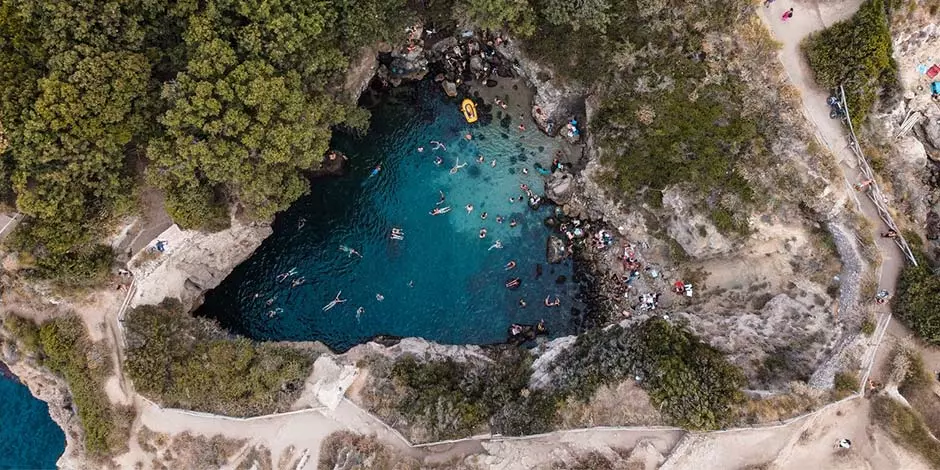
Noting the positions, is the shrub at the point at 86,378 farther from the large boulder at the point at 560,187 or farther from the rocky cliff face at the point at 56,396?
the large boulder at the point at 560,187

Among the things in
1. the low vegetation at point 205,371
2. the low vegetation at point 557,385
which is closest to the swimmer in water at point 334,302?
the low vegetation at point 205,371

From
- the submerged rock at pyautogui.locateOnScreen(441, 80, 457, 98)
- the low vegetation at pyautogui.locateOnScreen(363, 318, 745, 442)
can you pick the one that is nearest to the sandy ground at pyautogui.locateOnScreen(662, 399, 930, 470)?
the low vegetation at pyautogui.locateOnScreen(363, 318, 745, 442)

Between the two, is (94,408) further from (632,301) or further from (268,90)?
(632,301)

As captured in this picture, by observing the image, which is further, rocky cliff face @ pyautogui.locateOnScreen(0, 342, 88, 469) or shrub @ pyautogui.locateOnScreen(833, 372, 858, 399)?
rocky cliff face @ pyautogui.locateOnScreen(0, 342, 88, 469)

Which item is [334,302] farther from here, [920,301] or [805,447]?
[920,301]

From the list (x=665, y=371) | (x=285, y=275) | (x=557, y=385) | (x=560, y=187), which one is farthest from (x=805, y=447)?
(x=285, y=275)

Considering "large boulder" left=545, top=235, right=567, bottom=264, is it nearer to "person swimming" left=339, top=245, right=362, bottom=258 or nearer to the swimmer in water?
"person swimming" left=339, top=245, right=362, bottom=258
